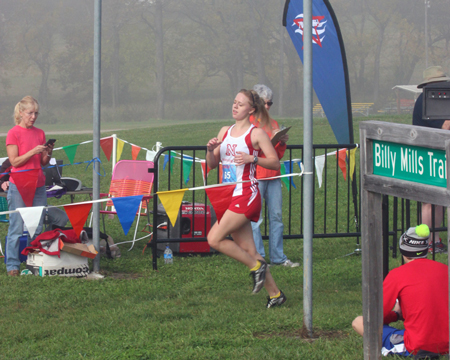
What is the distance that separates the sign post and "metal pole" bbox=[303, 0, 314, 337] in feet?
2.94

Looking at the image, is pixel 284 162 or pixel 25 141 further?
pixel 284 162

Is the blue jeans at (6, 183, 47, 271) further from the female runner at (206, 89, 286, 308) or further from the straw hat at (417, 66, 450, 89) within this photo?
the straw hat at (417, 66, 450, 89)

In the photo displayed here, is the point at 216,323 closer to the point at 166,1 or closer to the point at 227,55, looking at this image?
the point at 227,55

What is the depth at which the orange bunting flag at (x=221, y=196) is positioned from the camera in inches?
198

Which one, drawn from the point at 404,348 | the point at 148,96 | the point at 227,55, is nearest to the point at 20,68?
the point at 148,96

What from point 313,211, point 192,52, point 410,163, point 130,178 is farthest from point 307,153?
point 192,52

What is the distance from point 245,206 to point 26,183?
2.63 metres

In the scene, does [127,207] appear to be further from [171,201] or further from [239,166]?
[239,166]

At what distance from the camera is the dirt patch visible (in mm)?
4285

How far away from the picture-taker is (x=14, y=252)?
6379 mm

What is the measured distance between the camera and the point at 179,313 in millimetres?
4859

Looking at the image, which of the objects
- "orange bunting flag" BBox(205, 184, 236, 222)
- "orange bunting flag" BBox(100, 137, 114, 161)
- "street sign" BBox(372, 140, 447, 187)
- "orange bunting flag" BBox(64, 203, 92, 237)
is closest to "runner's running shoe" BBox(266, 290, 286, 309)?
"orange bunting flag" BBox(205, 184, 236, 222)

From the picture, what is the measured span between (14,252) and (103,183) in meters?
7.46

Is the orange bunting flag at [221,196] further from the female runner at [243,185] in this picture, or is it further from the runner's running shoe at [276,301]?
the runner's running shoe at [276,301]
